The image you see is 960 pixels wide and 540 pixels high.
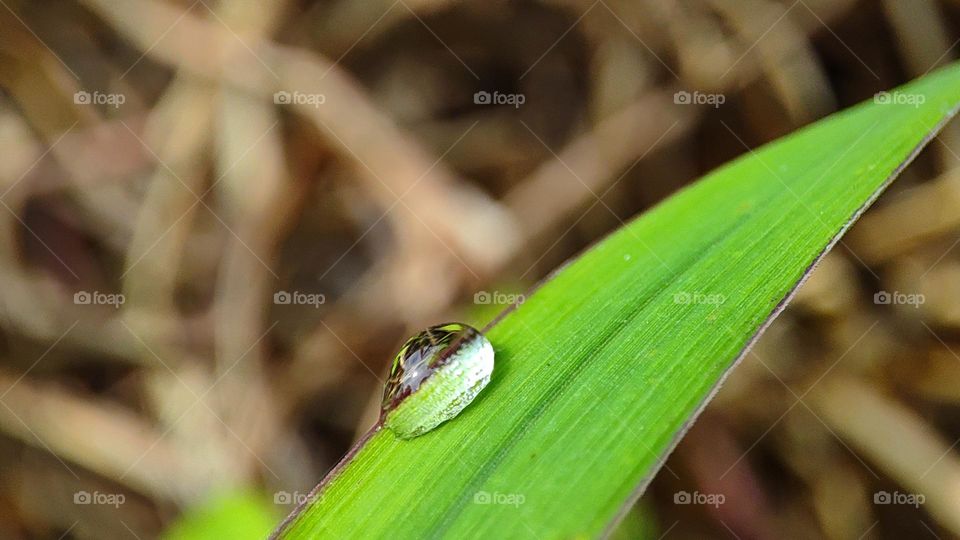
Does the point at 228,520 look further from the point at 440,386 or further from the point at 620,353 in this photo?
the point at 620,353

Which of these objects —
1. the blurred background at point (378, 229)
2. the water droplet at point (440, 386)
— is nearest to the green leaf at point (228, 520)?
the blurred background at point (378, 229)

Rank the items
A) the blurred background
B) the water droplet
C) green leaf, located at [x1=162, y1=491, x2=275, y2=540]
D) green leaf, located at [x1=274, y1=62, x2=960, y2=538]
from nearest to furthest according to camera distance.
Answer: green leaf, located at [x1=274, y1=62, x2=960, y2=538] → the water droplet → green leaf, located at [x1=162, y1=491, x2=275, y2=540] → the blurred background

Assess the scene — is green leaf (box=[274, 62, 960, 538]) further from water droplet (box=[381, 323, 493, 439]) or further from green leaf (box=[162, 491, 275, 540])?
green leaf (box=[162, 491, 275, 540])

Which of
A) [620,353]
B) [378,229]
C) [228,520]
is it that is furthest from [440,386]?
[378,229]

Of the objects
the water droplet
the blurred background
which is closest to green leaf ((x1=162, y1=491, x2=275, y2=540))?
the blurred background

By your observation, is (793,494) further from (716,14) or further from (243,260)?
(243,260)

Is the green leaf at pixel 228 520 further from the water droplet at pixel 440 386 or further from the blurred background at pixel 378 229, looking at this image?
the water droplet at pixel 440 386

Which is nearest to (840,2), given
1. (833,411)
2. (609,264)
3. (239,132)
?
(833,411)
